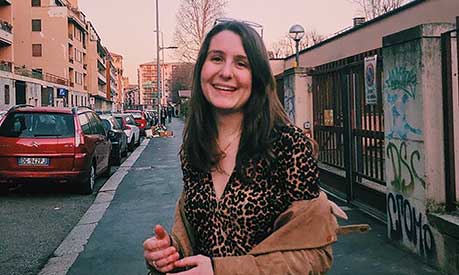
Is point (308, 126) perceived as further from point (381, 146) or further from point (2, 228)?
point (2, 228)

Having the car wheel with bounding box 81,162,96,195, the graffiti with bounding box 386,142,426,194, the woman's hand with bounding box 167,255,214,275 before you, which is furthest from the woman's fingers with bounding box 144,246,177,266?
the car wheel with bounding box 81,162,96,195

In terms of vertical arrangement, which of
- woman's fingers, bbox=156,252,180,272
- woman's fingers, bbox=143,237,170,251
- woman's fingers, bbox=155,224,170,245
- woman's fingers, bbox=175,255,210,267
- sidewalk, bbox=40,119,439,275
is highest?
woman's fingers, bbox=155,224,170,245

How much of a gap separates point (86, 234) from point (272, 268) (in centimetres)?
545

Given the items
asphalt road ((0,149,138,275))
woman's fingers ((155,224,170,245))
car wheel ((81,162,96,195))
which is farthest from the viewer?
car wheel ((81,162,96,195))

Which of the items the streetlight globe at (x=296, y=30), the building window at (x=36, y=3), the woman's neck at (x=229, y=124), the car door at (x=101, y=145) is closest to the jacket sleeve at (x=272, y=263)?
the woman's neck at (x=229, y=124)

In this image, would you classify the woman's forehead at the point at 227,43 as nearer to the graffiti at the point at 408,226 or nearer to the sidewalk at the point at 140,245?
the sidewalk at the point at 140,245

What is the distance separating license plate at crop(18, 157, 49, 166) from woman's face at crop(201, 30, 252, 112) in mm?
8160

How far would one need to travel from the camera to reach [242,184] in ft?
6.07

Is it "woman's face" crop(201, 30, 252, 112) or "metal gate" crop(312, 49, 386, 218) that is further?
"metal gate" crop(312, 49, 386, 218)

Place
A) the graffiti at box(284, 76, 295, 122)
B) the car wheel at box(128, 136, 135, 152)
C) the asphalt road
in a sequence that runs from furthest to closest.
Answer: the car wheel at box(128, 136, 135, 152)
the graffiti at box(284, 76, 295, 122)
the asphalt road

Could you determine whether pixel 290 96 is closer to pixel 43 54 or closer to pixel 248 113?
pixel 248 113

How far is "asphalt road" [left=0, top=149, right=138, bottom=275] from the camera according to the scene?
5.71 m

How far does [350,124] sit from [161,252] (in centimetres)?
663

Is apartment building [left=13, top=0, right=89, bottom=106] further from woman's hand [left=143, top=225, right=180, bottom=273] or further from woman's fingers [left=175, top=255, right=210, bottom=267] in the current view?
woman's fingers [left=175, top=255, right=210, bottom=267]
